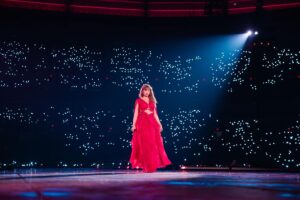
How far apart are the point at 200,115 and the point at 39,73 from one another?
4.71 metres

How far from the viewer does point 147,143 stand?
27.6ft

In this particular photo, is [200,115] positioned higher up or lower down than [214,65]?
lower down

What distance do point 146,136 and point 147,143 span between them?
0.15 metres

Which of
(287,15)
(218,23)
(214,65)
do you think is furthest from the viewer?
(214,65)

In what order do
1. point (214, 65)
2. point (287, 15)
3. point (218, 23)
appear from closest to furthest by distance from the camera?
point (287, 15) < point (218, 23) < point (214, 65)

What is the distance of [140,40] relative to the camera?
1170 centimetres

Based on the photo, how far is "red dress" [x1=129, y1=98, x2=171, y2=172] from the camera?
8.44 meters

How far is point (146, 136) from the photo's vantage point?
27.7ft

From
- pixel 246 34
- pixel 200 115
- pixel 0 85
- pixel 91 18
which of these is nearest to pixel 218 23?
pixel 246 34

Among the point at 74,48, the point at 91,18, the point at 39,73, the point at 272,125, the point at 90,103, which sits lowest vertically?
the point at 272,125

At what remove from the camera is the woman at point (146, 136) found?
8.43m

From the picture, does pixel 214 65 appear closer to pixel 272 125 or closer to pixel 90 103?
pixel 272 125

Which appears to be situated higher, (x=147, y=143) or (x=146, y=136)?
(x=146, y=136)

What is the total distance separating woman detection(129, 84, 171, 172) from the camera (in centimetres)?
843
